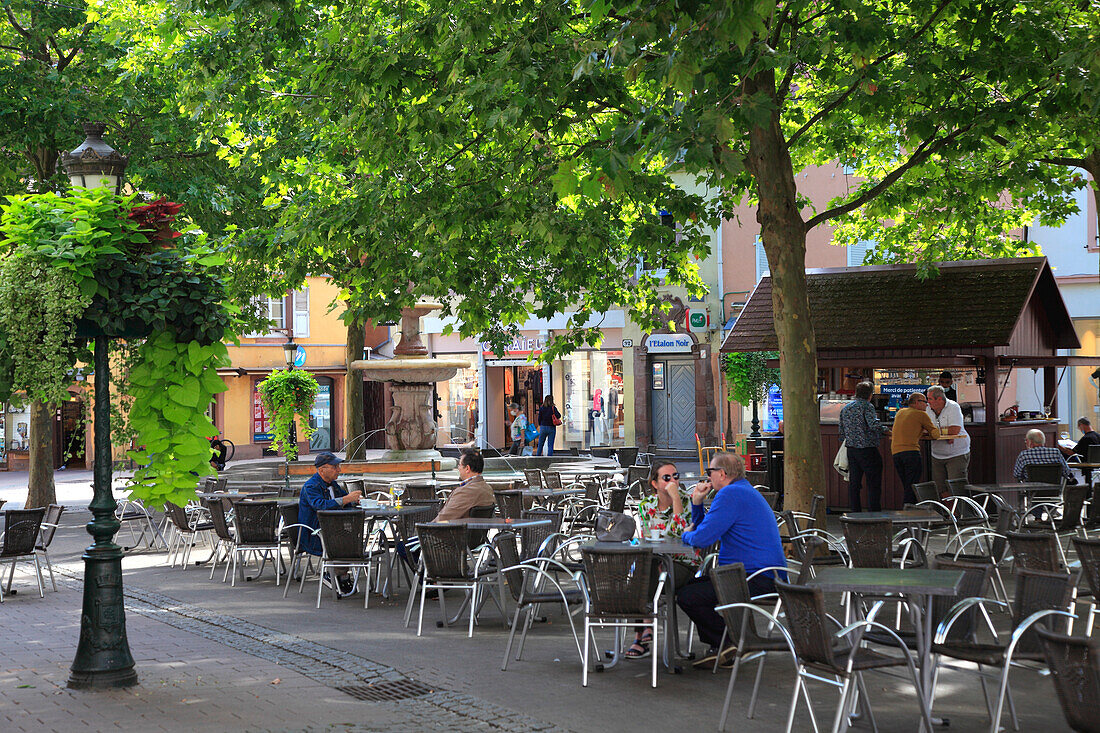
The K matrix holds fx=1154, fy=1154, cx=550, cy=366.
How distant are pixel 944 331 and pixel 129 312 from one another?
1273 cm

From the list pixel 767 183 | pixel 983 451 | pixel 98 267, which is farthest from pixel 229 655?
pixel 983 451

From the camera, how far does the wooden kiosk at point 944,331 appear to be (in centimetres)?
1656

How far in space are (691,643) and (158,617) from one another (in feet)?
15.7

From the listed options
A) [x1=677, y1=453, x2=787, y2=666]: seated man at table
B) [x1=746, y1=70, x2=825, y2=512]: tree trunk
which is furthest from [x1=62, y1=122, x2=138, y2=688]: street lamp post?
[x1=746, y1=70, x2=825, y2=512]: tree trunk

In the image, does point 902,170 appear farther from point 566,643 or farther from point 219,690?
point 219,690

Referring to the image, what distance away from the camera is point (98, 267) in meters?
6.98

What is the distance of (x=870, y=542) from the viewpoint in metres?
8.58

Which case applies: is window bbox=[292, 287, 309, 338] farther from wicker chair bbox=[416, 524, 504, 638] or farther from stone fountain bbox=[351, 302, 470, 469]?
wicker chair bbox=[416, 524, 504, 638]

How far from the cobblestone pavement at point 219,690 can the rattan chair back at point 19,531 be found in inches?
58.6

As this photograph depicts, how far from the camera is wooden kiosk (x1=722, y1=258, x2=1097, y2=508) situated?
16.6m

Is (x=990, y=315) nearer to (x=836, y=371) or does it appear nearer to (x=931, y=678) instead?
(x=836, y=371)

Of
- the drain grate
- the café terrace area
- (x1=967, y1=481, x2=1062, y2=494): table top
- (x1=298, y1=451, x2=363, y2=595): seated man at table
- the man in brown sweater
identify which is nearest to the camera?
the café terrace area

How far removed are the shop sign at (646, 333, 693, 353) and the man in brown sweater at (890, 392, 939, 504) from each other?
66.8ft

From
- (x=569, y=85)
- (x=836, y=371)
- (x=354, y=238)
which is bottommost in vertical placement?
(x=836, y=371)
